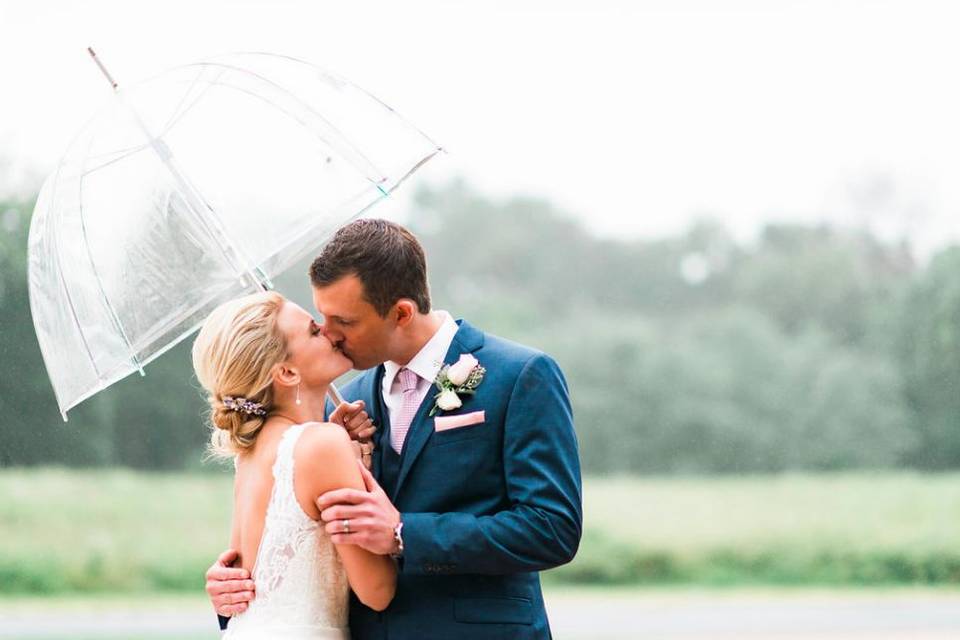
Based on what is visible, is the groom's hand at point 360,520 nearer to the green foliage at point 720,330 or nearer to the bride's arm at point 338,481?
the bride's arm at point 338,481

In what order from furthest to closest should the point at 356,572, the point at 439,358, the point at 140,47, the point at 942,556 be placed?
Answer: the point at 942,556 → the point at 140,47 → the point at 439,358 → the point at 356,572

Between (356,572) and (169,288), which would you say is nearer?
(356,572)

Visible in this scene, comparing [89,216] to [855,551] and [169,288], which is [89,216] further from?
[855,551]

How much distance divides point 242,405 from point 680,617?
6.87m

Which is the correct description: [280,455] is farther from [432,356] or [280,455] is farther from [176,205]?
[176,205]

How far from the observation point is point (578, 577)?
960 centimetres

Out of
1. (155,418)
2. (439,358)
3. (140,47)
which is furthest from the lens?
(155,418)

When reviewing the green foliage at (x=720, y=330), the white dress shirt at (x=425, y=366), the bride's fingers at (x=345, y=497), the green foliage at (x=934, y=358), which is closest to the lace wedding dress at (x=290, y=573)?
the bride's fingers at (x=345, y=497)

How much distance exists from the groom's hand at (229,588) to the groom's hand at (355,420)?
1.02 ft

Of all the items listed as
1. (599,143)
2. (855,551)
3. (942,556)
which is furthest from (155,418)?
(942,556)

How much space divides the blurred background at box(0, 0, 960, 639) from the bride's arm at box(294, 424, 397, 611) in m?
7.23

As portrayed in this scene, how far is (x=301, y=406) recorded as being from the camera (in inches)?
85.4

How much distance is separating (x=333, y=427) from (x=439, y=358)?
0.26m

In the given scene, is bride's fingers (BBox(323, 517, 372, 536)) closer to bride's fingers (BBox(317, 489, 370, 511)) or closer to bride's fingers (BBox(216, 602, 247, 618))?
bride's fingers (BBox(317, 489, 370, 511))
